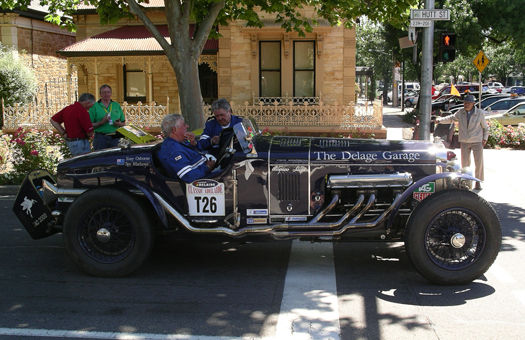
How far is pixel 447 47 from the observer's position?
12836 millimetres

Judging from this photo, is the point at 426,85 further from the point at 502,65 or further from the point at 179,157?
the point at 502,65

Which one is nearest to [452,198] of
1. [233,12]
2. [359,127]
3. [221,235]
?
[221,235]

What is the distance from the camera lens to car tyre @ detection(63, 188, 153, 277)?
554 cm

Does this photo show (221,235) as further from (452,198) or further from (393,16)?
(393,16)

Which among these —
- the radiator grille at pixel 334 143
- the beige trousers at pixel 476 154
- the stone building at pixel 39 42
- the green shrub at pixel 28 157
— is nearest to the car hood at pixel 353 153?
the radiator grille at pixel 334 143

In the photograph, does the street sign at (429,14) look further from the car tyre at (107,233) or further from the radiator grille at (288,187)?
the car tyre at (107,233)

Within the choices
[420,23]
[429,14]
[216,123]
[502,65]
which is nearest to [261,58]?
[420,23]

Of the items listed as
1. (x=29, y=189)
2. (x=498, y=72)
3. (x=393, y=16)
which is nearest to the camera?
(x=29, y=189)

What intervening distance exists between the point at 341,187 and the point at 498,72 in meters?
76.9

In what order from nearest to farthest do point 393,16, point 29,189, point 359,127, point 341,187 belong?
point 341,187 → point 29,189 → point 393,16 → point 359,127

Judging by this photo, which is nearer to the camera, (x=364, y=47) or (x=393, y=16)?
(x=393, y=16)

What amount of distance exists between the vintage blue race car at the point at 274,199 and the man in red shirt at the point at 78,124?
309cm

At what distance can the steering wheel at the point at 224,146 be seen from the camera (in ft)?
18.6

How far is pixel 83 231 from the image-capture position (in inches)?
223
